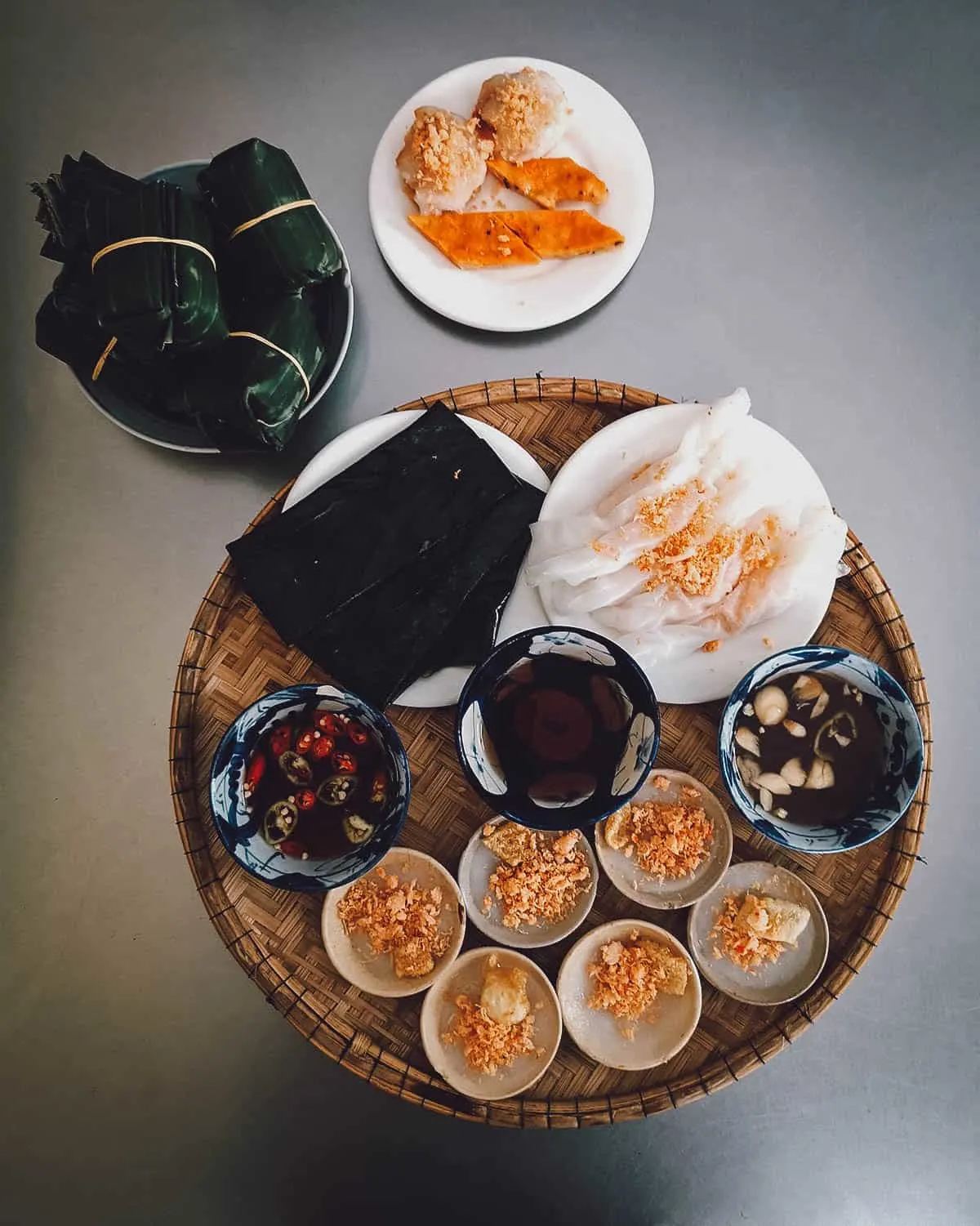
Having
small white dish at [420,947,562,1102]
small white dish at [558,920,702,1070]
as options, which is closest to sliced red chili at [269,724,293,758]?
small white dish at [420,947,562,1102]

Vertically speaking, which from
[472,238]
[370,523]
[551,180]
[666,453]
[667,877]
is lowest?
[667,877]

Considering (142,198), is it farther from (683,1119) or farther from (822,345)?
(683,1119)

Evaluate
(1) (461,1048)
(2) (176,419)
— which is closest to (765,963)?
(1) (461,1048)

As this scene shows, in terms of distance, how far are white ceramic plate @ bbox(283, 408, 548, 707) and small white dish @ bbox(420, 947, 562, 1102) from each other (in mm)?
440

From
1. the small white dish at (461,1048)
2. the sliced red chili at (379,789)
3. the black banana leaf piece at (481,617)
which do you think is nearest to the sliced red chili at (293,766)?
the sliced red chili at (379,789)

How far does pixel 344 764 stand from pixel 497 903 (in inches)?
13.8

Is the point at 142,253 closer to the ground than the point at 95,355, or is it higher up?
higher up

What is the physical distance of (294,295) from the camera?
146cm

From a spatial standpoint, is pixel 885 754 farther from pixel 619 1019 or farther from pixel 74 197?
pixel 74 197

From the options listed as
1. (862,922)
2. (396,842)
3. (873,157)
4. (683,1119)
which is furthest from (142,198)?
(683,1119)

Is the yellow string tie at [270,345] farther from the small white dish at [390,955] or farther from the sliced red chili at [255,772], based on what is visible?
the small white dish at [390,955]

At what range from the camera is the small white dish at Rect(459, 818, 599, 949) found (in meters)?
1.37

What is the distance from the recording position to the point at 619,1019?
138cm

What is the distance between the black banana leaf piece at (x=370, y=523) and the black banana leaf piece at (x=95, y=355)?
1.08 ft
